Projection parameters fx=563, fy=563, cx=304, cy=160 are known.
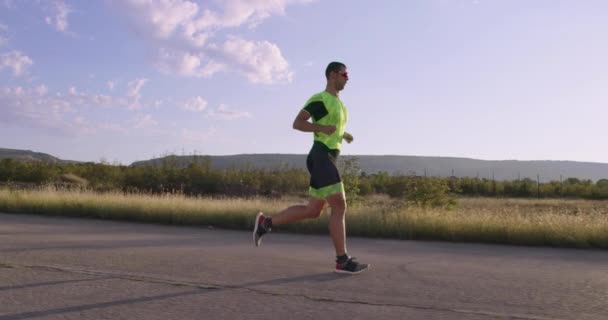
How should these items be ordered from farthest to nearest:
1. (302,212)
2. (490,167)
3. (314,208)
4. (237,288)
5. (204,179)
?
(490,167), (204,179), (302,212), (314,208), (237,288)

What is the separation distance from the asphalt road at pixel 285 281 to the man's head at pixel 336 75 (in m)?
1.88

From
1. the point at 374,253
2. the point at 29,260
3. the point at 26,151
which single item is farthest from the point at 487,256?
the point at 26,151

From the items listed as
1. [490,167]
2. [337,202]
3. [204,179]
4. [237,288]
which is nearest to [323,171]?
[337,202]

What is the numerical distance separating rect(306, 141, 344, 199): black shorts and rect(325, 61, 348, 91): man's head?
0.63m

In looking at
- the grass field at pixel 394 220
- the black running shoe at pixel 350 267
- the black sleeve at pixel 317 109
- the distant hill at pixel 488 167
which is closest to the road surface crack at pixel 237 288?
the black running shoe at pixel 350 267

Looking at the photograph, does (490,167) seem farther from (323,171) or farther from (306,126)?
(306,126)

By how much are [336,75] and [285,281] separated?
2.08m

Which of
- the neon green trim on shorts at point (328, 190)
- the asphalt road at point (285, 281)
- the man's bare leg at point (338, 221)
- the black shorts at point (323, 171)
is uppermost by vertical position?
the black shorts at point (323, 171)

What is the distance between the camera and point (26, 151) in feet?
509

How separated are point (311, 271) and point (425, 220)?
188 inches

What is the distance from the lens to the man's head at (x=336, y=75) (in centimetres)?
563

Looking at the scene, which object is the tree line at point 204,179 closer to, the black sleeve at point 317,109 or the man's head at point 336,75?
the man's head at point 336,75

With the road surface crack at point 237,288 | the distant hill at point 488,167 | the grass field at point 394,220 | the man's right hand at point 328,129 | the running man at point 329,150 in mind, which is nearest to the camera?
the road surface crack at point 237,288

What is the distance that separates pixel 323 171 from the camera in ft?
17.9
